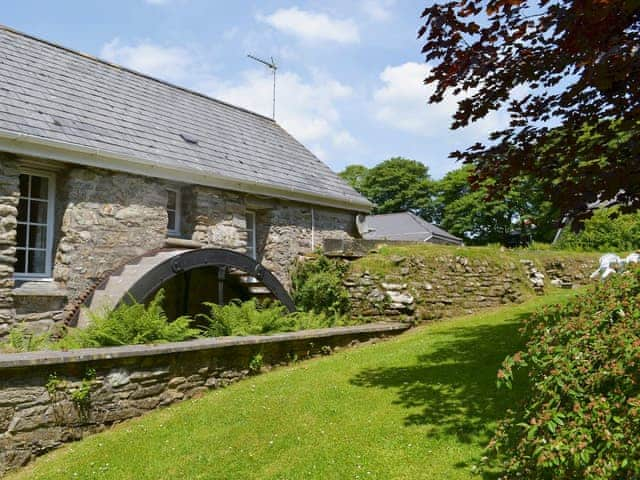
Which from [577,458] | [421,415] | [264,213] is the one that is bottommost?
[421,415]

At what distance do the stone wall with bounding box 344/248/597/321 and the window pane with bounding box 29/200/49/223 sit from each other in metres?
5.85

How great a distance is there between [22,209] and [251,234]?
15.5 ft

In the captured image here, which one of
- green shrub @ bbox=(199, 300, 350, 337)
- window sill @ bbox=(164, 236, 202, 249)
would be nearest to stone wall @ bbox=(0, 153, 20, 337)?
window sill @ bbox=(164, 236, 202, 249)

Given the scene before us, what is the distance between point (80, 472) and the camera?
4703 millimetres

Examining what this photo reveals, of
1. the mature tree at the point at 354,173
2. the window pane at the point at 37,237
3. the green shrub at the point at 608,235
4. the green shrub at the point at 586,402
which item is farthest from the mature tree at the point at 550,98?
the mature tree at the point at 354,173

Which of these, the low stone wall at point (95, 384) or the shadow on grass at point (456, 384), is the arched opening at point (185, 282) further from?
the shadow on grass at point (456, 384)

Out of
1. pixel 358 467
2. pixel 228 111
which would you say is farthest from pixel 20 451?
pixel 228 111

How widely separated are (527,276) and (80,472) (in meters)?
11.6

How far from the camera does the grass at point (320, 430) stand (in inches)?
174

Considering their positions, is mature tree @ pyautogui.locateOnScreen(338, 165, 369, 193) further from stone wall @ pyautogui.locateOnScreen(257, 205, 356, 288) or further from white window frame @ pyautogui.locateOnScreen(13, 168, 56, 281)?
white window frame @ pyautogui.locateOnScreen(13, 168, 56, 281)

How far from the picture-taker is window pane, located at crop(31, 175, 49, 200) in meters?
8.32

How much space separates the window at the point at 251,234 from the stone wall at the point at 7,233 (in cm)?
495

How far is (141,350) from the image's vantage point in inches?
235

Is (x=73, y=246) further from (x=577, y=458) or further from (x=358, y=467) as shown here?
(x=577, y=458)
